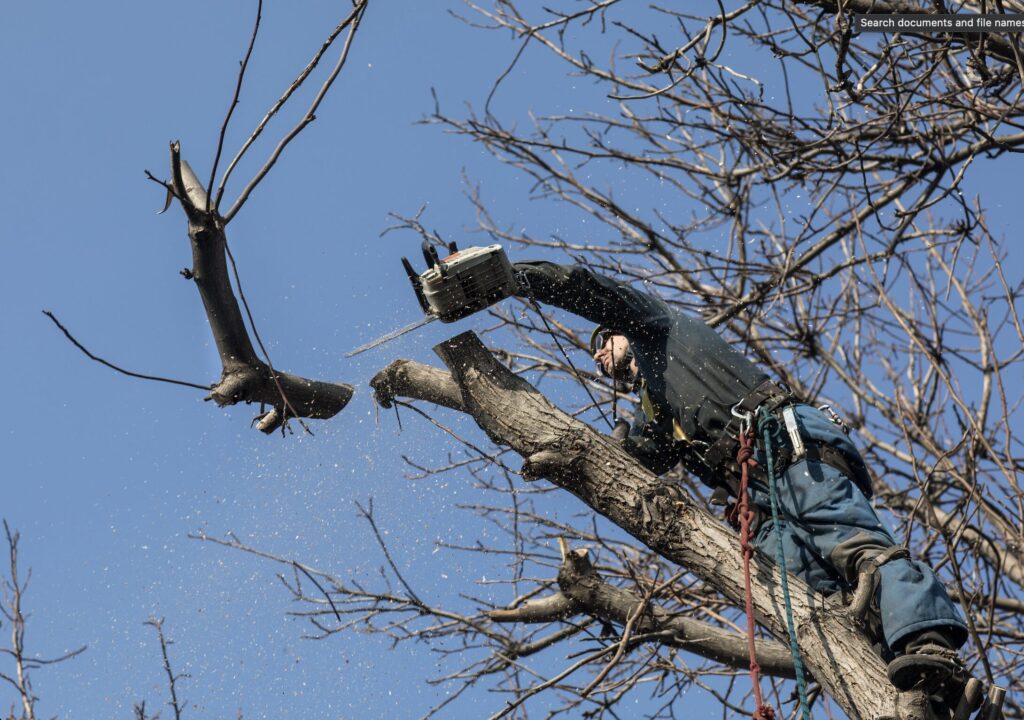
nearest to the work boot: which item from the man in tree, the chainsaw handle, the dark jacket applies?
the man in tree

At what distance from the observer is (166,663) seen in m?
4.95

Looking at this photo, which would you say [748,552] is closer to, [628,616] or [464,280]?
[628,616]

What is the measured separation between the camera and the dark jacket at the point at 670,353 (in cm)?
412

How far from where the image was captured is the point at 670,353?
14.4 ft

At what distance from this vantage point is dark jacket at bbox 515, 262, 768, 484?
13.5 ft

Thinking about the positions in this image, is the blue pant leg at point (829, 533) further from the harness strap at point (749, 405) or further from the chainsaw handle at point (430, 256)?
the chainsaw handle at point (430, 256)

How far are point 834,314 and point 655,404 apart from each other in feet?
8.62

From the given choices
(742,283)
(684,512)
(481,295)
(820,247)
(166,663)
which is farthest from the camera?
(742,283)

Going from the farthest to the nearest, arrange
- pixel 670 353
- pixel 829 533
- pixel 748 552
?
pixel 670 353 → pixel 829 533 → pixel 748 552

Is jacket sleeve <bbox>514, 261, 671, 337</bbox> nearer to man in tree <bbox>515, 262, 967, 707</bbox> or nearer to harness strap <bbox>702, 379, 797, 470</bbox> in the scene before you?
man in tree <bbox>515, 262, 967, 707</bbox>

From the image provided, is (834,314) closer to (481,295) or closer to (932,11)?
(932,11)

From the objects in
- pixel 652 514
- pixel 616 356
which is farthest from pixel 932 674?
pixel 616 356

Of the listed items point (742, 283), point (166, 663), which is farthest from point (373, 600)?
point (742, 283)

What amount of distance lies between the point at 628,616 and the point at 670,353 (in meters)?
1.03
